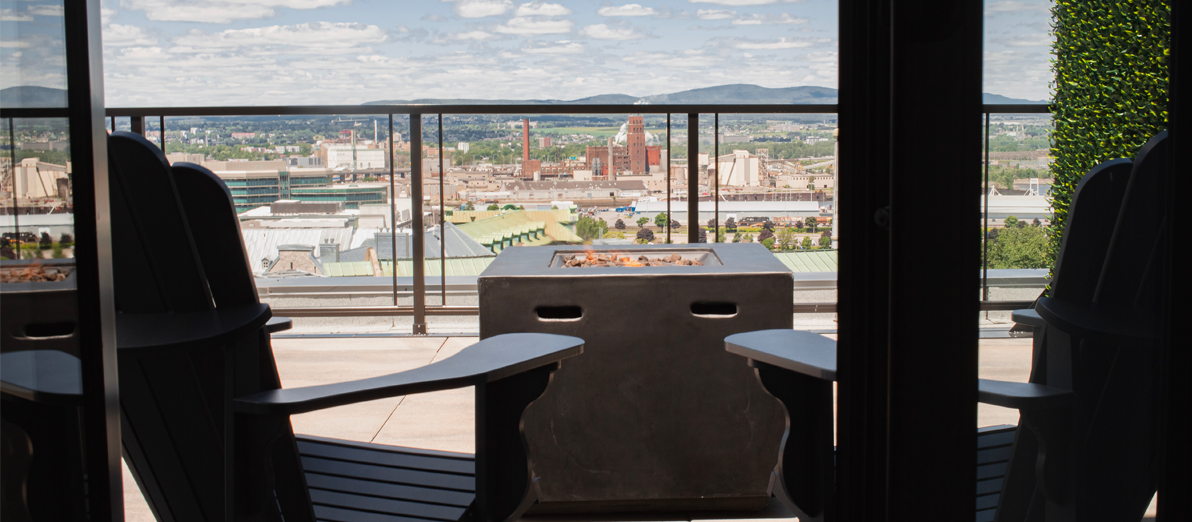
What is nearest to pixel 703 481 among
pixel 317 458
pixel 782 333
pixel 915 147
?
pixel 782 333

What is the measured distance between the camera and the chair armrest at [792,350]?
3.09 ft

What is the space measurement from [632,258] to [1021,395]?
154 cm

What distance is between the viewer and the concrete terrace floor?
1829mm

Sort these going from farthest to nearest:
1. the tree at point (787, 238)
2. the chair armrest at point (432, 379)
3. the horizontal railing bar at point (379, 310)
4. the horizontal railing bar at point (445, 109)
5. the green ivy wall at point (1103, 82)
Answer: the tree at point (787, 238) → the horizontal railing bar at point (379, 310) → the horizontal railing bar at point (445, 109) → the chair armrest at point (432, 379) → the green ivy wall at point (1103, 82)

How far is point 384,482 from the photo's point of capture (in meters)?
1.28

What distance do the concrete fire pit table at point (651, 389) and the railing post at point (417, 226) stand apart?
5.51 feet

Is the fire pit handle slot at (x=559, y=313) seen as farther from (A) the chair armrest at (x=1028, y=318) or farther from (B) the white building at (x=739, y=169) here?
A: (B) the white building at (x=739, y=169)

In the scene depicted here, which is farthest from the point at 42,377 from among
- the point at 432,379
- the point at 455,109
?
the point at 455,109

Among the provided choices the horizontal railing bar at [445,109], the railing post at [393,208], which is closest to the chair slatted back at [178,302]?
the horizontal railing bar at [445,109]

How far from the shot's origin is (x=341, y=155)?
366 centimetres

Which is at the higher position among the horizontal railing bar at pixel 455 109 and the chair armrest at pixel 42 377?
the horizontal railing bar at pixel 455 109

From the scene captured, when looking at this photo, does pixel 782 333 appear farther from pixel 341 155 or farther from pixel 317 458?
pixel 341 155

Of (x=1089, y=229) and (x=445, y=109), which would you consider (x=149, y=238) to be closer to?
(x=1089, y=229)

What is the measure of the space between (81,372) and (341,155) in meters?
3.16
